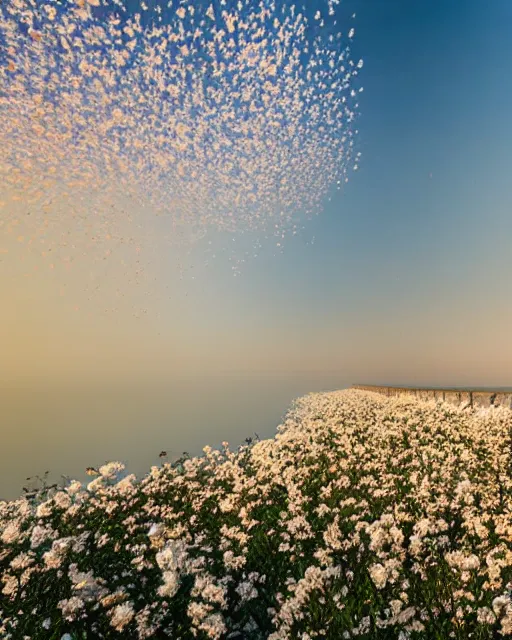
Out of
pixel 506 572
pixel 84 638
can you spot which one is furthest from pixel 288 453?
pixel 84 638

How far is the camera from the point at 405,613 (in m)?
4.48

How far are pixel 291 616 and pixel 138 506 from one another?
5725 millimetres

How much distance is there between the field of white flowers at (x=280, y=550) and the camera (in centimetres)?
471

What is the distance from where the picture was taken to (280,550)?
6395mm

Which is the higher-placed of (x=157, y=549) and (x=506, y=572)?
(x=506, y=572)

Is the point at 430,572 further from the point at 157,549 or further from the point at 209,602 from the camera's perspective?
the point at 157,549

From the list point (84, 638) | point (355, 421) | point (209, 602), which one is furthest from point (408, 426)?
point (84, 638)

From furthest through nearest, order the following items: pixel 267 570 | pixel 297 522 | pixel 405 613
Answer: pixel 297 522, pixel 267 570, pixel 405 613

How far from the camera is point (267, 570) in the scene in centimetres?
621

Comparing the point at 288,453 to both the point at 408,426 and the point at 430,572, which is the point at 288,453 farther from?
the point at 430,572

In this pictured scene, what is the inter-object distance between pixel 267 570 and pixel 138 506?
14.2 ft

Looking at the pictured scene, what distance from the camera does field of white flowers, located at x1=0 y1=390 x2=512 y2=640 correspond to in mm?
4711

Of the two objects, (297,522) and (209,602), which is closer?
(209,602)

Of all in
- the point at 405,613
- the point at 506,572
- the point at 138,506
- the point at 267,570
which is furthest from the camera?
the point at 138,506
